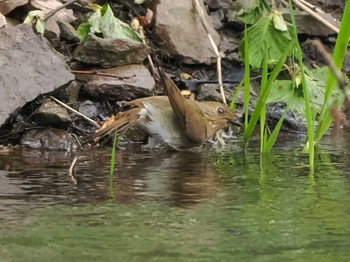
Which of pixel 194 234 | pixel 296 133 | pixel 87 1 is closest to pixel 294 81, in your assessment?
pixel 296 133

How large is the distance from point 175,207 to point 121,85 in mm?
2845

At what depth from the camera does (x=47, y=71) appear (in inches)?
236

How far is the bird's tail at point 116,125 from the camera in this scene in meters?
5.64

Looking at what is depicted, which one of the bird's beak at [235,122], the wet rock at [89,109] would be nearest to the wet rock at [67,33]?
the wet rock at [89,109]

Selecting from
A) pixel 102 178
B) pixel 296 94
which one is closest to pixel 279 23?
pixel 296 94

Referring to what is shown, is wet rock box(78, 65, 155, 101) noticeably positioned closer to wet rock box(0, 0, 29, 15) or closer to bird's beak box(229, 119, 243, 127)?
bird's beak box(229, 119, 243, 127)

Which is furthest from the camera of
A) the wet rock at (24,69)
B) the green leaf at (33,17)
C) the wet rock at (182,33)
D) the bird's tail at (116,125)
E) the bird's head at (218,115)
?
the wet rock at (182,33)

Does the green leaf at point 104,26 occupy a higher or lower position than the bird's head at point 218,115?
higher

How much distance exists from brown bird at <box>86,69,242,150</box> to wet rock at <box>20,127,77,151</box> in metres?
0.18

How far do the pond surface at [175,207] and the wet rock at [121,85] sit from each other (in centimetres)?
98

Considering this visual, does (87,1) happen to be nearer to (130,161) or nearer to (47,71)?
(47,71)

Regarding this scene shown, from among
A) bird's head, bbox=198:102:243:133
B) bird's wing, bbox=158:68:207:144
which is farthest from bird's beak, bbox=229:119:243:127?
bird's wing, bbox=158:68:207:144

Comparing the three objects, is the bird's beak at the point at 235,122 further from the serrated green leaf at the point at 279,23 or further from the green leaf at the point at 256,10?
the green leaf at the point at 256,10

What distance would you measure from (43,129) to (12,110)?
26cm
